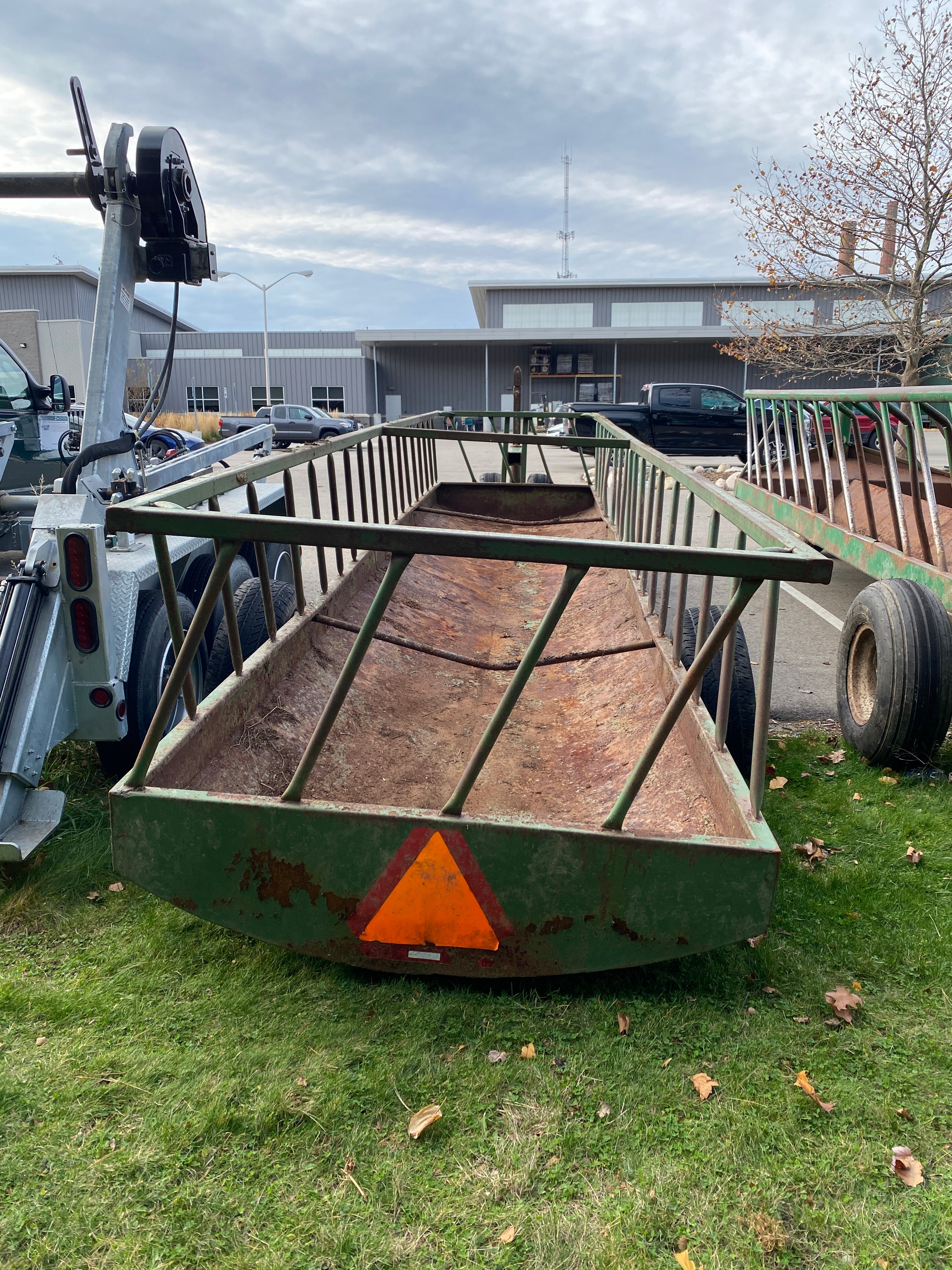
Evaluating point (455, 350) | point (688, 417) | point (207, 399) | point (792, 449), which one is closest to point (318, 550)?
point (792, 449)

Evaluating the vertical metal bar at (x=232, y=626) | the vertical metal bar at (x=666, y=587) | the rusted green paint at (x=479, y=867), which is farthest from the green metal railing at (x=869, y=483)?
the vertical metal bar at (x=232, y=626)

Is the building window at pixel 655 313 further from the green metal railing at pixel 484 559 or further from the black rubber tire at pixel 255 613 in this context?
the green metal railing at pixel 484 559

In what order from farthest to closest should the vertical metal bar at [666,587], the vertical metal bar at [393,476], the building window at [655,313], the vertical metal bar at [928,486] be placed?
the building window at [655,313]
the vertical metal bar at [393,476]
the vertical metal bar at [928,486]
the vertical metal bar at [666,587]

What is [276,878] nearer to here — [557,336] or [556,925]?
[556,925]

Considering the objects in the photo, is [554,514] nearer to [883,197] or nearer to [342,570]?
[342,570]

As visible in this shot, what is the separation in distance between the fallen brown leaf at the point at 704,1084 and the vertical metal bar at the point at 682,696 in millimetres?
727

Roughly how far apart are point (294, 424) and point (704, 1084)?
1201 inches

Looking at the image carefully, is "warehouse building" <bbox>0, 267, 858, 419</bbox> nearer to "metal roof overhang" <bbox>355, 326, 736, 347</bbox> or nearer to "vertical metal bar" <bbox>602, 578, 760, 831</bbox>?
"metal roof overhang" <bbox>355, 326, 736, 347</bbox>

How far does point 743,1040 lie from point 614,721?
5.39 feet

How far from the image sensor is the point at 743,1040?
2533 millimetres

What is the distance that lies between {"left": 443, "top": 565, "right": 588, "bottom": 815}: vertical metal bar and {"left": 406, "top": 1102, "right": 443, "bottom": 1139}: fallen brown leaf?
2.56ft

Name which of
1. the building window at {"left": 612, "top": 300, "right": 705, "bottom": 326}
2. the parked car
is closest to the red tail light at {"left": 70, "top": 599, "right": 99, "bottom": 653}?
the parked car

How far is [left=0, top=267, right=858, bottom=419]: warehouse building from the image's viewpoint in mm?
A: 37094

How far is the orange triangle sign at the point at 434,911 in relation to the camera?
95.5 inches
